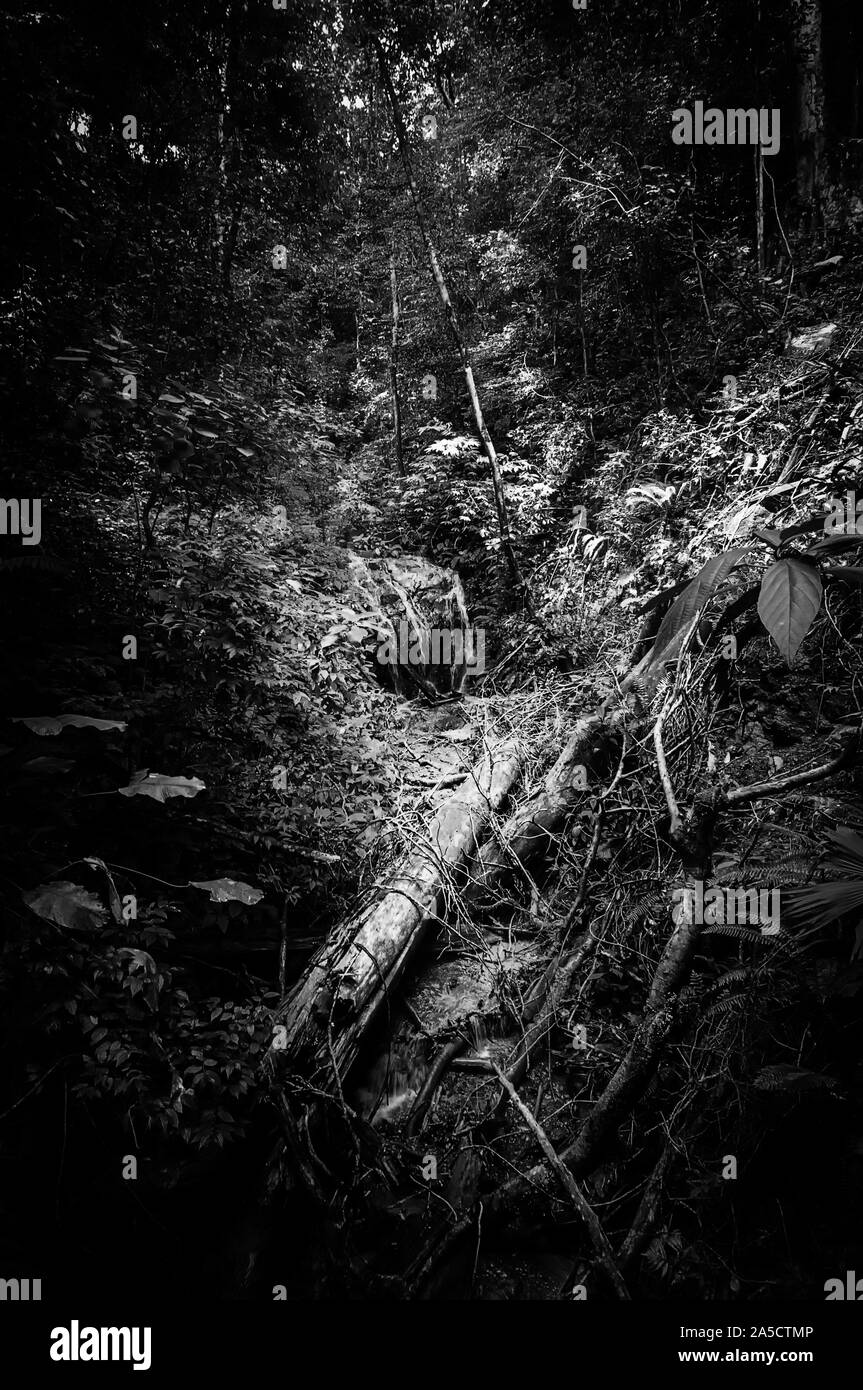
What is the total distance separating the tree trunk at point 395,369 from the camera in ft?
32.4

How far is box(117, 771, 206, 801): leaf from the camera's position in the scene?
104 inches

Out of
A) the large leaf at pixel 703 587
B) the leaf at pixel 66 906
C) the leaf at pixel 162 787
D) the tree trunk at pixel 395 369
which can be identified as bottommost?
the leaf at pixel 66 906

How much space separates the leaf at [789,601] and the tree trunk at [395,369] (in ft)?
27.5

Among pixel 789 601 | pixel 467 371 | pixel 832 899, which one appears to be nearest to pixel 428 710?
pixel 467 371

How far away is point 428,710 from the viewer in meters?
6.56

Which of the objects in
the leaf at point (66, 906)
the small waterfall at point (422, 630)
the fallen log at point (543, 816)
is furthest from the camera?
the small waterfall at point (422, 630)

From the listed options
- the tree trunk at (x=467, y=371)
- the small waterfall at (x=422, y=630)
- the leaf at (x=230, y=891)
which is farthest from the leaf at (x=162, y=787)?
the tree trunk at (x=467, y=371)

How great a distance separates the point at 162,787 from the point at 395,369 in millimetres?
10079

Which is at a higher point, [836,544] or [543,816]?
[836,544]

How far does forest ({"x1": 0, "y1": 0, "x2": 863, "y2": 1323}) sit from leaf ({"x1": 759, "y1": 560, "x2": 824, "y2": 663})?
0.01 m

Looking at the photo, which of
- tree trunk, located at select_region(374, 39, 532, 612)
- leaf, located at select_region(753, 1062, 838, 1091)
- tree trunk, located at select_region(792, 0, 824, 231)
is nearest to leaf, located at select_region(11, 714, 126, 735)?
leaf, located at select_region(753, 1062, 838, 1091)

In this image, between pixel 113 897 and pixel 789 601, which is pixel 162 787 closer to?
pixel 113 897

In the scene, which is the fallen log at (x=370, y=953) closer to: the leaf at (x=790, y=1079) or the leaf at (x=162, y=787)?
the leaf at (x=162, y=787)
